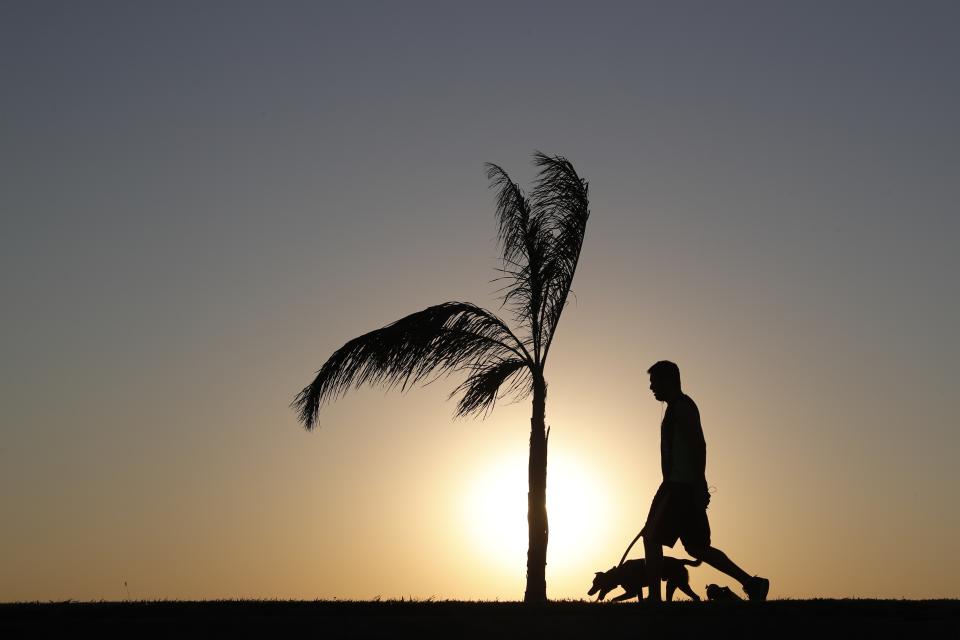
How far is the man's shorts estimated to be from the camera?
10531 mm

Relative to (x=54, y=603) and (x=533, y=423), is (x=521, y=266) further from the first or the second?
(x=54, y=603)

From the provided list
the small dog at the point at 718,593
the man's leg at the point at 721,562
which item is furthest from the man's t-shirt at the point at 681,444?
the small dog at the point at 718,593

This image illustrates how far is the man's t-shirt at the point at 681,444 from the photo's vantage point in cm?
1055

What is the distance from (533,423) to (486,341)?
139cm

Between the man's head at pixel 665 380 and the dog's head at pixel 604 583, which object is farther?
the dog's head at pixel 604 583

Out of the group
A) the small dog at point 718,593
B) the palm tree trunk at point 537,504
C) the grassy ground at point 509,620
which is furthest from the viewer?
the palm tree trunk at point 537,504

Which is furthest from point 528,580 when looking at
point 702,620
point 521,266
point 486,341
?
point 702,620

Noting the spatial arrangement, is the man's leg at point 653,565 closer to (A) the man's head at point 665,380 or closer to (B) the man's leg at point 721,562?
(B) the man's leg at point 721,562

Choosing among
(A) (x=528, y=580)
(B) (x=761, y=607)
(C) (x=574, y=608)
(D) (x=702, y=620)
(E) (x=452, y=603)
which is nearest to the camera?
(D) (x=702, y=620)

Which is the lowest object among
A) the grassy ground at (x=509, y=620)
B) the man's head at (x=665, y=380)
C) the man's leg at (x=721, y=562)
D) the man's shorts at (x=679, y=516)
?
the grassy ground at (x=509, y=620)

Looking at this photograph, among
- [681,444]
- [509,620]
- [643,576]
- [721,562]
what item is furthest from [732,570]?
[643,576]

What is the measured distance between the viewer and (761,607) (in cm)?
1002

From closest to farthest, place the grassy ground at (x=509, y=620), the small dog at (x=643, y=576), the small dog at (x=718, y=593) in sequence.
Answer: the grassy ground at (x=509, y=620) → the small dog at (x=718, y=593) → the small dog at (x=643, y=576)

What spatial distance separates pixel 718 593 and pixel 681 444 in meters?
2.31
